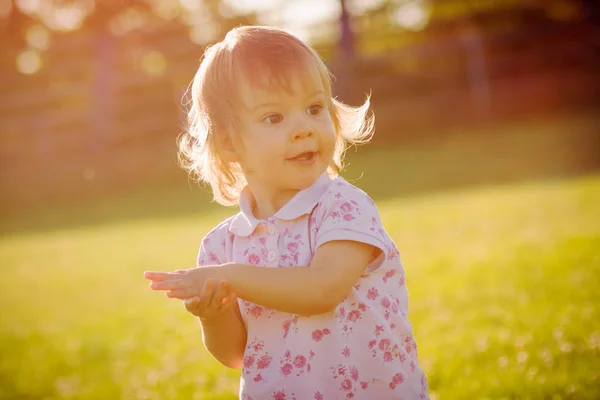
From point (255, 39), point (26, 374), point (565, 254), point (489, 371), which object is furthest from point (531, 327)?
point (26, 374)

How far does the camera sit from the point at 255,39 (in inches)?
83.4

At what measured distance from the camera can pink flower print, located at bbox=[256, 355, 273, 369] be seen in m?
2.07

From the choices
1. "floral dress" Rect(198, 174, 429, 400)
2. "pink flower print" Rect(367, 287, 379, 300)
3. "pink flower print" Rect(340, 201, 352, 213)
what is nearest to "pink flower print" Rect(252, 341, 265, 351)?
"floral dress" Rect(198, 174, 429, 400)

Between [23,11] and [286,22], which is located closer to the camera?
[286,22]

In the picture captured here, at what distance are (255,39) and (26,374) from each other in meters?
3.65

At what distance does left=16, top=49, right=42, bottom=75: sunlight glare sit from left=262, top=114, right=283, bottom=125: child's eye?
14210 mm

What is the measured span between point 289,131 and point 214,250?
1.62 feet

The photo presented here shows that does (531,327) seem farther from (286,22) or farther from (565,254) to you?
(286,22)

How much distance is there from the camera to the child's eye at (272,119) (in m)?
2.10

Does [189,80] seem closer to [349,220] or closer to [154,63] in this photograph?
[154,63]

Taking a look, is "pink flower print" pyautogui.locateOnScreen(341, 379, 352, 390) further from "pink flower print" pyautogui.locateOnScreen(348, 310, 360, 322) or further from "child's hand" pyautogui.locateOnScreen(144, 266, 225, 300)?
"child's hand" pyautogui.locateOnScreen(144, 266, 225, 300)

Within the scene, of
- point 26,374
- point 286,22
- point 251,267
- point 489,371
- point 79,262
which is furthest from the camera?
point 286,22

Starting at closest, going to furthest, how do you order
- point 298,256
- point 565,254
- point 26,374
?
1. point 298,256
2. point 26,374
3. point 565,254

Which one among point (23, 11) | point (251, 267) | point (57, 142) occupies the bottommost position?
point (251, 267)
